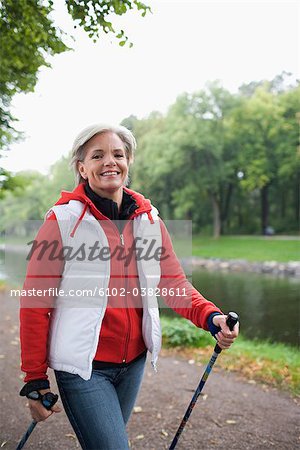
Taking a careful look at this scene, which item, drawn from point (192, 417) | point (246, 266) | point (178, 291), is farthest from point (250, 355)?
point (246, 266)

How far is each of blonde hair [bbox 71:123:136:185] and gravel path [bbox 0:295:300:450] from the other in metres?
2.67

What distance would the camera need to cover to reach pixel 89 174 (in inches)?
91.1

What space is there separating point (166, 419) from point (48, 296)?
2.93m

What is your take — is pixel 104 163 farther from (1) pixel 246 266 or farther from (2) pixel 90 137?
(1) pixel 246 266

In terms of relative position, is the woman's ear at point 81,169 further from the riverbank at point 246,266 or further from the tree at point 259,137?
the tree at point 259,137

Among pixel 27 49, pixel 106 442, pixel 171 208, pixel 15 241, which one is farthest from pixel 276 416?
pixel 15 241

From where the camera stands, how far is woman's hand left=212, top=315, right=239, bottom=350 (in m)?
2.19

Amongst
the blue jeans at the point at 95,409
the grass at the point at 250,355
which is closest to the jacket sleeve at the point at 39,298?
the blue jeans at the point at 95,409

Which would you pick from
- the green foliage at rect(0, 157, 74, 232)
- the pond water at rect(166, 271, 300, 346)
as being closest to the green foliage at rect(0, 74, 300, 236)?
the green foliage at rect(0, 157, 74, 232)

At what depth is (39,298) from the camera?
6.62 feet

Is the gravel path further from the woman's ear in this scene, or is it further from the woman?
the woman's ear

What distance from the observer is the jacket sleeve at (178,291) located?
95.3 inches

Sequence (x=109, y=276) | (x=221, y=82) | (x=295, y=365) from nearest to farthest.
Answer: (x=109, y=276), (x=295, y=365), (x=221, y=82)

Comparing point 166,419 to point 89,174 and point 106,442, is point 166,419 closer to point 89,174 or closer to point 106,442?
point 106,442
